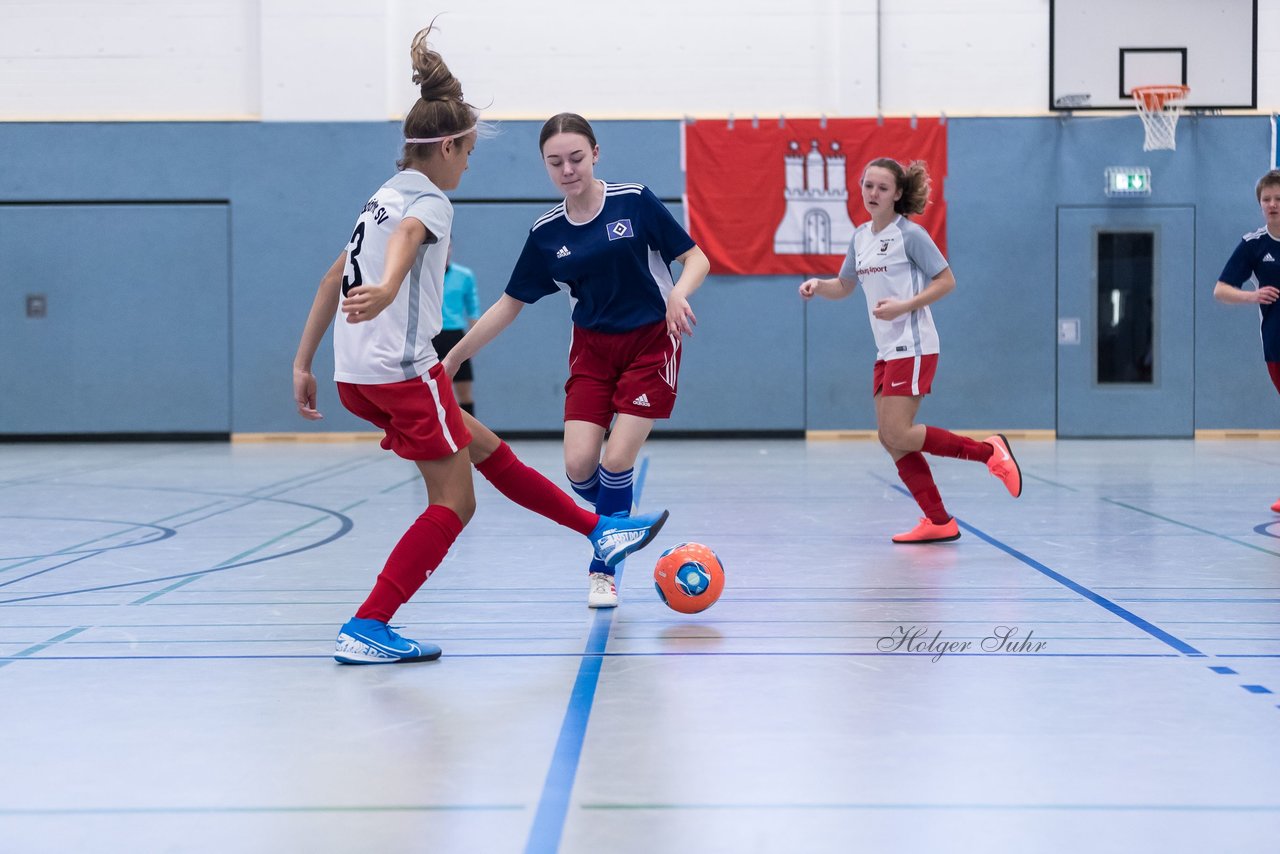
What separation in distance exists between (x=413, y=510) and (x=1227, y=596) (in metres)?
4.22

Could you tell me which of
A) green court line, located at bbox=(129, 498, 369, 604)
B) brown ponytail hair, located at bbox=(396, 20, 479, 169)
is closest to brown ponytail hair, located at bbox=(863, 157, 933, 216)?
brown ponytail hair, located at bbox=(396, 20, 479, 169)

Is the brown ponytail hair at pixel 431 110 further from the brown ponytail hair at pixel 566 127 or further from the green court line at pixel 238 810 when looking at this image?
the green court line at pixel 238 810

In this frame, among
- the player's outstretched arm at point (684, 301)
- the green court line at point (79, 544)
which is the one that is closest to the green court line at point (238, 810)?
the player's outstretched arm at point (684, 301)

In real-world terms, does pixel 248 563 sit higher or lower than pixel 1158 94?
lower

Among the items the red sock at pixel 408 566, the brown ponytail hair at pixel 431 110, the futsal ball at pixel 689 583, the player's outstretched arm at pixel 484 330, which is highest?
the brown ponytail hair at pixel 431 110

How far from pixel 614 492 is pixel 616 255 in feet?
2.59

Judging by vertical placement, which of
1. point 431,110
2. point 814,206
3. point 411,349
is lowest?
point 411,349

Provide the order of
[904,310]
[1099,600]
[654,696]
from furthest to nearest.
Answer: [904,310] < [1099,600] < [654,696]

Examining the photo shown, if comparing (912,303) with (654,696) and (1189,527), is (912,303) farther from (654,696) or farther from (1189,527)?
(654,696)

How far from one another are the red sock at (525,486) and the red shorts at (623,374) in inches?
21.1

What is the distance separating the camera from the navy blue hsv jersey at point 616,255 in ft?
13.5

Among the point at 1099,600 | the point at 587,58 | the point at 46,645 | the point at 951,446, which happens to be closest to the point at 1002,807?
the point at 1099,600

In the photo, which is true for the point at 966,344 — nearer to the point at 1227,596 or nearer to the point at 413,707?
the point at 1227,596

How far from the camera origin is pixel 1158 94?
41.6ft
